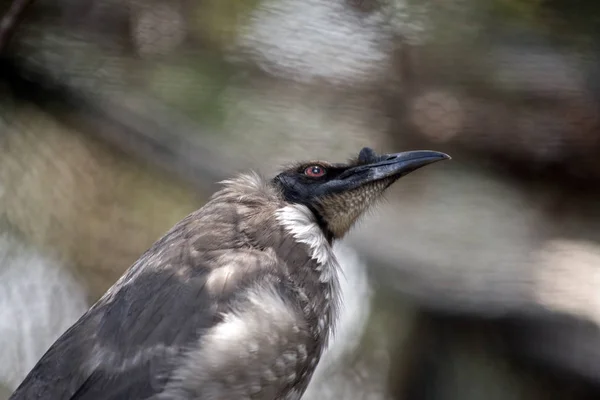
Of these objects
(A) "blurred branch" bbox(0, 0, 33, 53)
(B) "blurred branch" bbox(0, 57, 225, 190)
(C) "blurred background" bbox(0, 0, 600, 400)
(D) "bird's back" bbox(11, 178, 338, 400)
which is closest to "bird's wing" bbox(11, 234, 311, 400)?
(D) "bird's back" bbox(11, 178, 338, 400)

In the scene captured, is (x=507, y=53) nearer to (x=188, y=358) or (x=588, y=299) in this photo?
(x=588, y=299)

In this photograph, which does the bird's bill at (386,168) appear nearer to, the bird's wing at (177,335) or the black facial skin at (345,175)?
the black facial skin at (345,175)

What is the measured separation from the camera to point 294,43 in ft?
11.1

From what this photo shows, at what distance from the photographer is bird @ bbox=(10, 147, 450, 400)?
1.79m

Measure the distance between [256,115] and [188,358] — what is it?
2.06 metres

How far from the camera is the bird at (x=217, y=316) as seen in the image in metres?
1.79

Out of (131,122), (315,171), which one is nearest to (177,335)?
(315,171)

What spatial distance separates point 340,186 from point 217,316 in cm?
61

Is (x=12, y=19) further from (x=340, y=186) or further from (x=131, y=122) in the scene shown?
(x=340, y=186)

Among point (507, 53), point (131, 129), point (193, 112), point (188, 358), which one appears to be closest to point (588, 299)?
point (507, 53)

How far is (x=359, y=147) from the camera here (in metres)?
3.76

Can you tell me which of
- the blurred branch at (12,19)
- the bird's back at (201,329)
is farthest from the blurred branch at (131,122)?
the bird's back at (201,329)

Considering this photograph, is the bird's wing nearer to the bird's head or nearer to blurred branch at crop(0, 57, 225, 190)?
the bird's head

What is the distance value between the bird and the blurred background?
123 centimetres
